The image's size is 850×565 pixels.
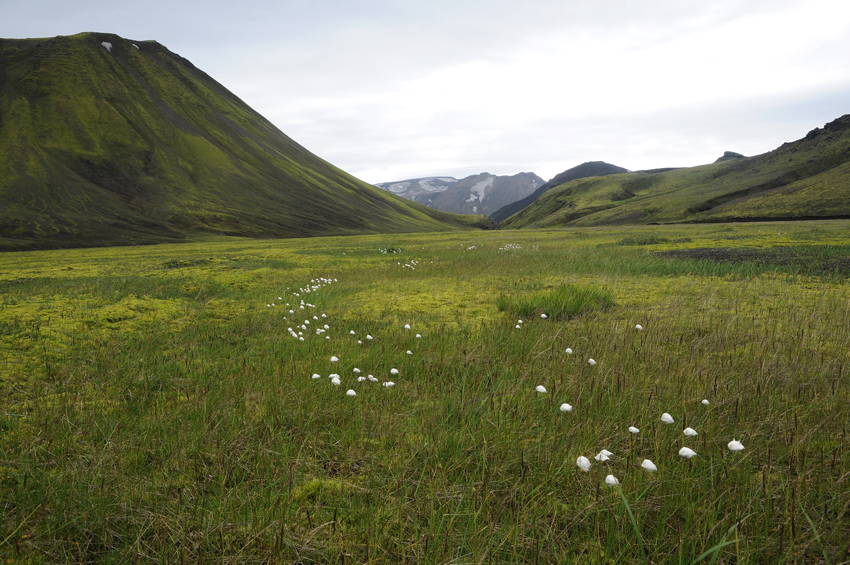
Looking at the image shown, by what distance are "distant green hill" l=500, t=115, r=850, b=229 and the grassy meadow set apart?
87.3 meters

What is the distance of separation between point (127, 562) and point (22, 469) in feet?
4.81

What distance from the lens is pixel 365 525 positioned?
2471 mm

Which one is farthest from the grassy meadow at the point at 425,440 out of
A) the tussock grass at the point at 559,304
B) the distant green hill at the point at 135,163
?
the distant green hill at the point at 135,163

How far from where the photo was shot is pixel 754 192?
106m

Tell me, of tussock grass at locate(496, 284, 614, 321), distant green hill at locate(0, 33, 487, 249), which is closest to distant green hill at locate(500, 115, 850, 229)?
distant green hill at locate(0, 33, 487, 249)

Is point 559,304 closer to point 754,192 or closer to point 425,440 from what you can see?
point 425,440

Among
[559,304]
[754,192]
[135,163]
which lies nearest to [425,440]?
[559,304]

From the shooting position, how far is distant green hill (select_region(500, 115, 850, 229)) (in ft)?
248

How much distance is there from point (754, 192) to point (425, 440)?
137 m

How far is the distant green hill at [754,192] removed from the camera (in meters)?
75.7

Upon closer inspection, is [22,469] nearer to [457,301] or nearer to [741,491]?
[741,491]

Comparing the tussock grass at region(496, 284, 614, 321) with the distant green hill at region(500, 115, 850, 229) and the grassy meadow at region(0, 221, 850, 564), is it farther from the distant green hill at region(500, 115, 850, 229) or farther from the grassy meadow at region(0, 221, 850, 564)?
the distant green hill at region(500, 115, 850, 229)

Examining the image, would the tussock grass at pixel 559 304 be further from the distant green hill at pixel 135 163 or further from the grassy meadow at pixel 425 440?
the distant green hill at pixel 135 163

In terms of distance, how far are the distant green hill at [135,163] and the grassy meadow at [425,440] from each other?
82.9 meters
